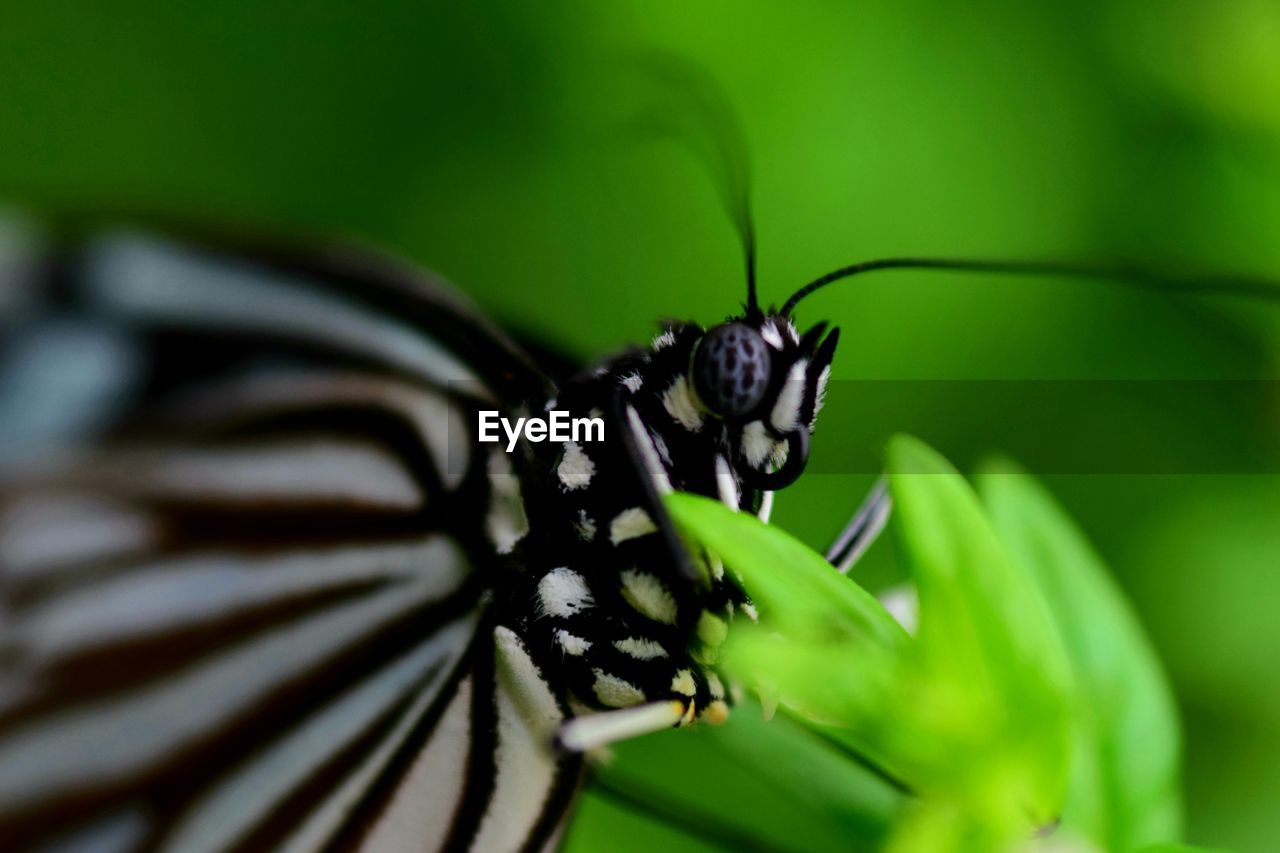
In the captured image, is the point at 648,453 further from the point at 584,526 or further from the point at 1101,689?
the point at 1101,689

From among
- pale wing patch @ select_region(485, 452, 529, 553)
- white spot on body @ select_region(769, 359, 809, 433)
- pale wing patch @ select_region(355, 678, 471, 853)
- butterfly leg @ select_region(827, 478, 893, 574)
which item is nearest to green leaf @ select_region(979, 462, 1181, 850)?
butterfly leg @ select_region(827, 478, 893, 574)

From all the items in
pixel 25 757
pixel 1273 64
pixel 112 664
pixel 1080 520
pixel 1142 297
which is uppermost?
pixel 1273 64

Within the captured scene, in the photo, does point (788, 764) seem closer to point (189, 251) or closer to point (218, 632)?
point (218, 632)

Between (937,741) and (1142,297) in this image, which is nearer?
(937,741)

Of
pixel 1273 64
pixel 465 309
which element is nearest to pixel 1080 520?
pixel 1273 64

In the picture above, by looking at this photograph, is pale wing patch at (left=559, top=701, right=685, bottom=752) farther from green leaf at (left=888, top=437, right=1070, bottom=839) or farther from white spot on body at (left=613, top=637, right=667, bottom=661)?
green leaf at (left=888, top=437, right=1070, bottom=839)

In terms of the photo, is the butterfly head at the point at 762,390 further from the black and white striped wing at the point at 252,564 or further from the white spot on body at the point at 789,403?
the black and white striped wing at the point at 252,564

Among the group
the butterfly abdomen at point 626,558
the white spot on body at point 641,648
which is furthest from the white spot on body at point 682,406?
the white spot on body at point 641,648
